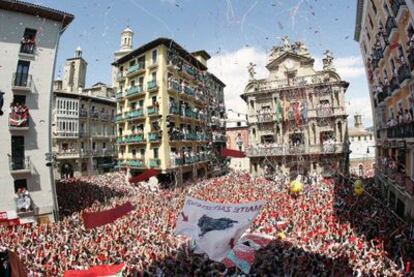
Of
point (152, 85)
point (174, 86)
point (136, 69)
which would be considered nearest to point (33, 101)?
point (152, 85)

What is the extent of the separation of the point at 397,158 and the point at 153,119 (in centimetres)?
2409

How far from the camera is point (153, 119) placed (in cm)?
3566

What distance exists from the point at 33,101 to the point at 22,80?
5.32ft

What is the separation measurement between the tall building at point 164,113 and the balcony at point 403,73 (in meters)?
21.1

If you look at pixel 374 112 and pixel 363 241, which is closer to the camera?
pixel 363 241

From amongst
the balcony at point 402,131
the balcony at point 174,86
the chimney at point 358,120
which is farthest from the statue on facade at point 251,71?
the chimney at point 358,120

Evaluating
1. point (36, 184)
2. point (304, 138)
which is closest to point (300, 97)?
point (304, 138)

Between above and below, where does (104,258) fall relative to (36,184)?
below

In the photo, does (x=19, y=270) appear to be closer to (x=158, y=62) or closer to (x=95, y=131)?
(x=158, y=62)

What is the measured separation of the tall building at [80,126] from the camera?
1804 inches

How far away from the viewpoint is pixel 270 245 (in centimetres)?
1402

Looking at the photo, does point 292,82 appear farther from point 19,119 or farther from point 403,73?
point 19,119

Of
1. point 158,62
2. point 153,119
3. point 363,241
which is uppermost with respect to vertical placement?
point 158,62

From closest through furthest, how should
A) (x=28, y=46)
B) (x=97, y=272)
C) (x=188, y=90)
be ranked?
(x=97, y=272) → (x=28, y=46) → (x=188, y=90)
